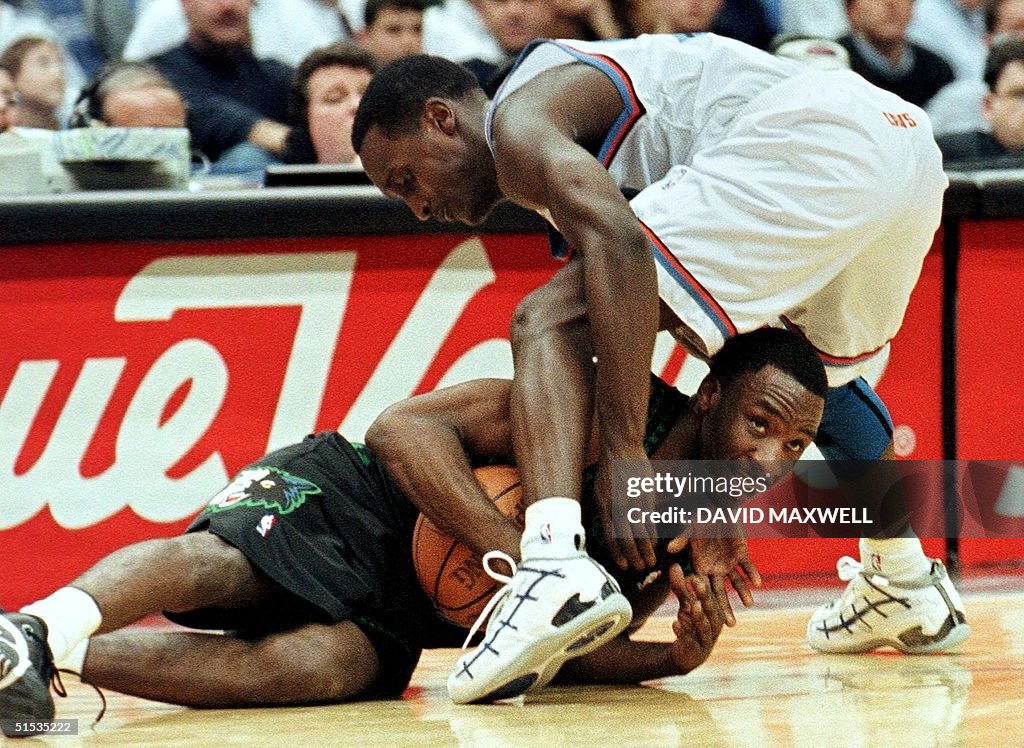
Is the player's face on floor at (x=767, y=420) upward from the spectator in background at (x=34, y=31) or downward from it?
upward

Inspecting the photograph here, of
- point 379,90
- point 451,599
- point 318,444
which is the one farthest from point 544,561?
point 379,90

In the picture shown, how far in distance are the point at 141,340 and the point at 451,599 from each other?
5.41 feet

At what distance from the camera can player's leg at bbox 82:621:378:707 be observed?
2547mm

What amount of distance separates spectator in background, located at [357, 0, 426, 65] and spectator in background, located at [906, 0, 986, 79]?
185 cm

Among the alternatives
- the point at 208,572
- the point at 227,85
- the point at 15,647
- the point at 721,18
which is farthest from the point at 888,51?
the point at 15,647

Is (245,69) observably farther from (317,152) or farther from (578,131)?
(578,131)

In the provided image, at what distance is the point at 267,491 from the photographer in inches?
110

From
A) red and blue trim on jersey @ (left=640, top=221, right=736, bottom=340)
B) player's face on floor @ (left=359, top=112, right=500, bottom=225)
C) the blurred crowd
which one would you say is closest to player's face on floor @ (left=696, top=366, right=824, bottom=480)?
red and blue trim on jersey @ (left=640, top=221, right=736, bottom=340)

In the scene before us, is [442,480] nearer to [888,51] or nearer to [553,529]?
[553,529]

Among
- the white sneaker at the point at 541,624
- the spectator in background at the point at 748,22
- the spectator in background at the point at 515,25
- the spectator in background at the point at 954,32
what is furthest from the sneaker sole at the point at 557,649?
the spectator in background at the point at 954,32

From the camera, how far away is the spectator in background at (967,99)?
5.71 metres

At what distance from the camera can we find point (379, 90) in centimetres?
308

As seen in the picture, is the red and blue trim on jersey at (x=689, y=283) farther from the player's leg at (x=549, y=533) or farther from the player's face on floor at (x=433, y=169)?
the player's face on floor at (x=433, y=169)

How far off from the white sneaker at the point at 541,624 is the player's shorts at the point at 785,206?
560 mm
